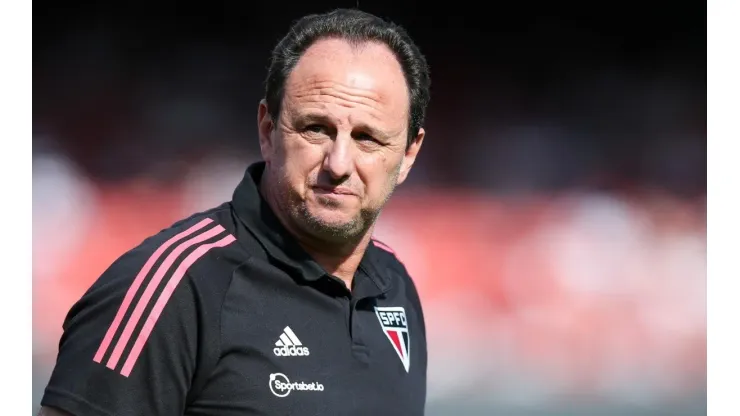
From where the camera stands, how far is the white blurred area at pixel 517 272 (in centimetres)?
466

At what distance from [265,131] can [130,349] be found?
629 millimetres

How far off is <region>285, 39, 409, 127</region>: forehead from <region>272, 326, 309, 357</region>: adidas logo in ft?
1.55

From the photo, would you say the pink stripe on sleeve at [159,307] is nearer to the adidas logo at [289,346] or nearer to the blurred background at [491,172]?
the adidas logo at [289,346]

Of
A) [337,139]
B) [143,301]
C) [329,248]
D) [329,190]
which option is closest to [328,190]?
[329,190]

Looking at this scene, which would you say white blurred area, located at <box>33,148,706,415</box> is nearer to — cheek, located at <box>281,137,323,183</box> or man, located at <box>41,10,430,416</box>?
man, located at <box>41,10,430,416</box>

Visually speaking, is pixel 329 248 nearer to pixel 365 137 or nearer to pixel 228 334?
pixel 365 137

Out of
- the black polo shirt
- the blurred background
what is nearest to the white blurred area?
the blurred background

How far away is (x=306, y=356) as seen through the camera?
1.78 m

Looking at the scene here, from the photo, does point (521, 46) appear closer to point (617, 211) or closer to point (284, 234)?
point (617, 211)
